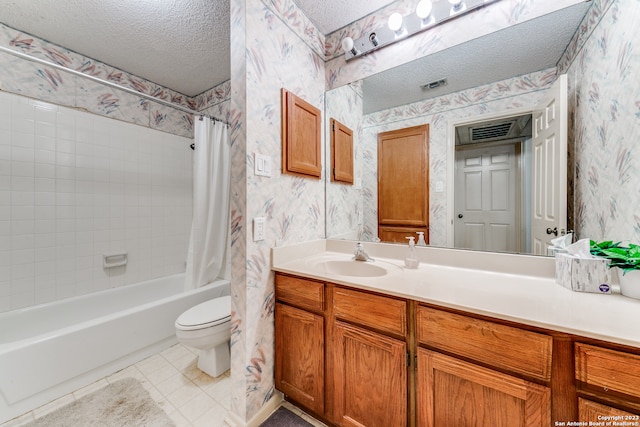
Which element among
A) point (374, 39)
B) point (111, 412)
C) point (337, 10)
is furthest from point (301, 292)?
point (337, 10)

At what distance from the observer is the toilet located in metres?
1.49

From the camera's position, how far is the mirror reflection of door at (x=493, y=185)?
116 centimetres

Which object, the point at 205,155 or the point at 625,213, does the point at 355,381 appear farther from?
the point at 205,155

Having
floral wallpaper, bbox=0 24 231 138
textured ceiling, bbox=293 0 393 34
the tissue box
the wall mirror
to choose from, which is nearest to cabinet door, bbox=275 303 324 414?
the wall mirror

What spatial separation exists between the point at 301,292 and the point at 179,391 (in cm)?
108

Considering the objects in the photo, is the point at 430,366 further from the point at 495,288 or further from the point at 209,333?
the point at 209,333

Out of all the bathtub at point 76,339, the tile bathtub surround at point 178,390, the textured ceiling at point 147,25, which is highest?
the textured ceiling at point 147,25

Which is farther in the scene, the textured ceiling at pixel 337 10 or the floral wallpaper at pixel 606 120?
the textured ceiling at pixel 337 10

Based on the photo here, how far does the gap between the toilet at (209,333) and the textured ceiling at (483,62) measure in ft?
5.79

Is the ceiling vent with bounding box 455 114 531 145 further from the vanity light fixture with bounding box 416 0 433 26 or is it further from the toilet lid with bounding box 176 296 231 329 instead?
the toilet lid with bounding box 176 296 231 329

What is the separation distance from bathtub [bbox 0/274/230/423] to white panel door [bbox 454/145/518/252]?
210 centimetres

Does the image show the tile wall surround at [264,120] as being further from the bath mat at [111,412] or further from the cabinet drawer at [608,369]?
the cabinet drawer at [608,369]

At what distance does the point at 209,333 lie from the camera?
1518 mm

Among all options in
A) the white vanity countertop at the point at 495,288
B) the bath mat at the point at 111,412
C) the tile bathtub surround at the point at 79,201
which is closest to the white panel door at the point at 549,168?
the white vanity countertop at the point at 495,288
